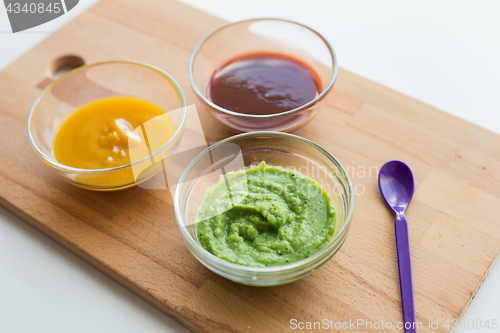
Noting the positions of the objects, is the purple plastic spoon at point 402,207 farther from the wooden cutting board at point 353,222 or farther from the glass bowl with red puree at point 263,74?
the glass bowl with red puree at point 263,74

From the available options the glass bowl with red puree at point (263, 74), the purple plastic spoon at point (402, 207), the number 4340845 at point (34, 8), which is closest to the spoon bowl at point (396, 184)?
the purple plastic spoon at point (402, 207)

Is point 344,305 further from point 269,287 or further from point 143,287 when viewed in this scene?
point 143,287

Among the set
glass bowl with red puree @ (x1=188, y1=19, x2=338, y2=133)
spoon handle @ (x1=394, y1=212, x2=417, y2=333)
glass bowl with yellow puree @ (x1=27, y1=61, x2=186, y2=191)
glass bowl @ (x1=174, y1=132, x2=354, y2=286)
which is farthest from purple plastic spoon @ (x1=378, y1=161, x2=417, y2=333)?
glass bowl with yellow puree @ (x1=27, y1=61, x2=186, y2=191)

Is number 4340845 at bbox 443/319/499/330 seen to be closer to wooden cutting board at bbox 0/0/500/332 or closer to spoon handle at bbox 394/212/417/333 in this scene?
wooden cutting board at bbox 0/0/500/332

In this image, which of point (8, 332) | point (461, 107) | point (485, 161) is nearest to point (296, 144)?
point (485, 161)

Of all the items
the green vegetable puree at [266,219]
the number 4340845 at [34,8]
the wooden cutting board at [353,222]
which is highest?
the number 4340845 at [34,8]

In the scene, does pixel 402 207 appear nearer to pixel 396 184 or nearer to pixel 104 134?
pixel 396 184

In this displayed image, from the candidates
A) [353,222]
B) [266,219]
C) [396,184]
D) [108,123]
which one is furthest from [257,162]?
[108,123]
